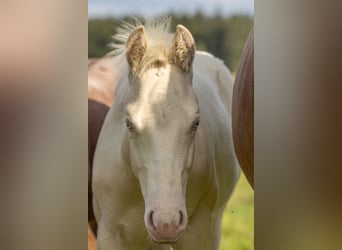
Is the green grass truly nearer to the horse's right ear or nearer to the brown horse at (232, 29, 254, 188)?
the brown horse at (232, 29, 254, 188)

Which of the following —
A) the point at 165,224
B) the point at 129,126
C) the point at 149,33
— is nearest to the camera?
the point at 165,224

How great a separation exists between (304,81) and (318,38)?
18 cm

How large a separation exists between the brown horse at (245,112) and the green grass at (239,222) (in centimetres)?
8

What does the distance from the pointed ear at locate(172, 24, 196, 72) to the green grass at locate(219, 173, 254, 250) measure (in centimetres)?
64

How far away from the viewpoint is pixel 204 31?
111 inches

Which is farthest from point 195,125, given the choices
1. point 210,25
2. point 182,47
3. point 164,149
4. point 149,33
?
point 210,25

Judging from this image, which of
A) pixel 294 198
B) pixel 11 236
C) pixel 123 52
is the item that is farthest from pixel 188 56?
pixel 11 236

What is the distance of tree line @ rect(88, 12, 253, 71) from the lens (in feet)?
9.21

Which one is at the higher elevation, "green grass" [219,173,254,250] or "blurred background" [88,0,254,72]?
"blurred background" [88,0,254,72]

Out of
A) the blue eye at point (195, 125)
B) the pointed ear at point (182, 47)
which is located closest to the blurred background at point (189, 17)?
the pointed ear at point (182, 47)

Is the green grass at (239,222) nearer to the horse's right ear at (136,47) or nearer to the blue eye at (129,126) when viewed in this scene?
the blue eye at (129,126)

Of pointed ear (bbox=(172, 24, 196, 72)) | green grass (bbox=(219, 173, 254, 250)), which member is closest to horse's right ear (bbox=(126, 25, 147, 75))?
pointed ear (bbox=(172, 24, 196, 72))

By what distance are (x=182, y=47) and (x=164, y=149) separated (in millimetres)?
401

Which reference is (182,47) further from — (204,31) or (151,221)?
(151,221)
